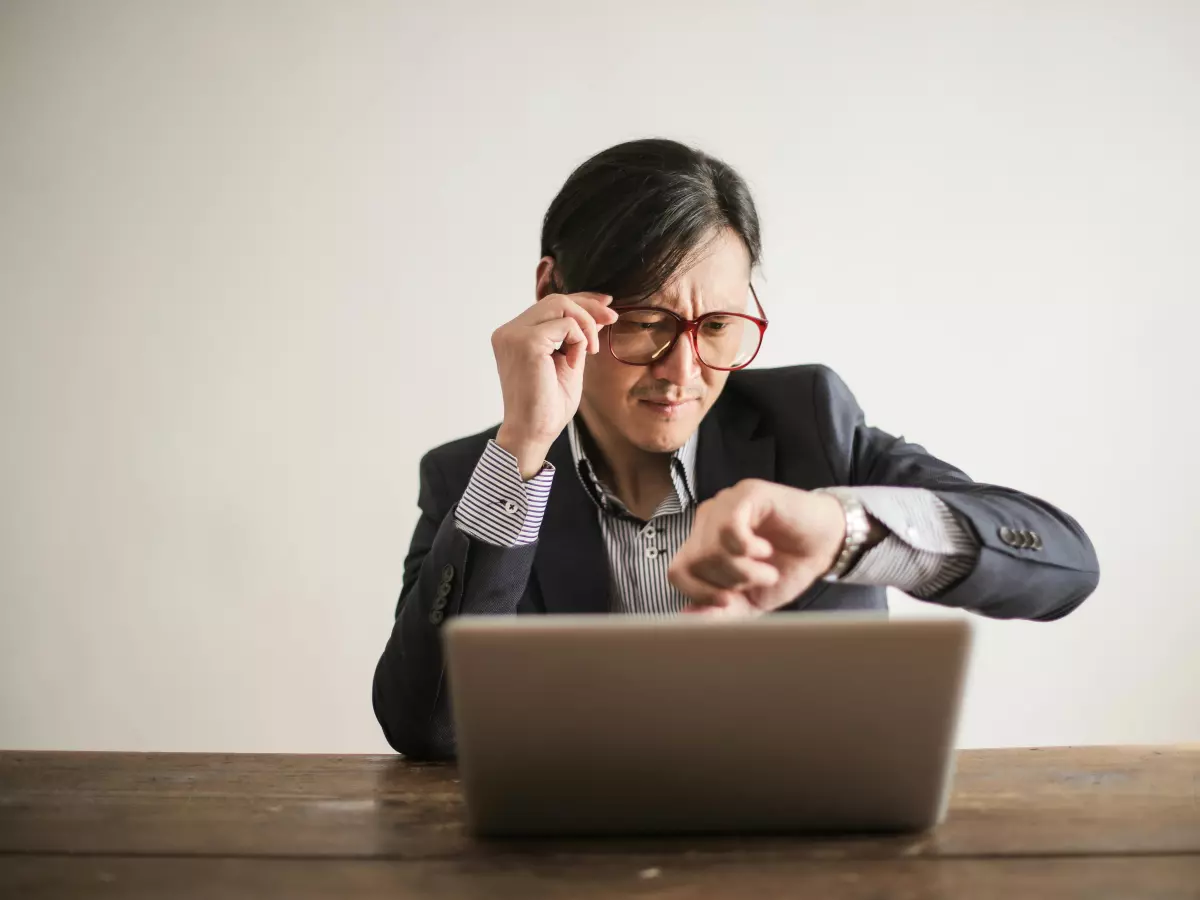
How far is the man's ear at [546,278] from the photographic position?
5.73 feet

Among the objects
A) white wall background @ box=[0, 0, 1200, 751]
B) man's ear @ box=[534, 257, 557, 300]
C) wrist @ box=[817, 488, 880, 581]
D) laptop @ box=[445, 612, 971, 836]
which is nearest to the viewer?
laptop @ box=[445, 612, 971, 836]

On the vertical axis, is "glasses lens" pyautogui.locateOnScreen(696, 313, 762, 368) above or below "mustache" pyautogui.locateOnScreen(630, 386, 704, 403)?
above

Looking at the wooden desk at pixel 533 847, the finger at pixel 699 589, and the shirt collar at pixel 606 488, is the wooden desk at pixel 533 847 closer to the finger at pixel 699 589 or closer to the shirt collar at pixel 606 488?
the finger at pixel 699 589

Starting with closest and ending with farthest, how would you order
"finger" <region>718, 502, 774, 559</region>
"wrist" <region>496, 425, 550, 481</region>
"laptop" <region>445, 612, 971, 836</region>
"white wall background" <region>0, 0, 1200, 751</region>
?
"laptop" <region>445, 612, 971, 836</region> → "finger" <region>718, 502, 774, 559</region> → "wrist" <region>496, 425, 550, 481</region> → "white wall background" <region>0, 0, 1200, 751</region>

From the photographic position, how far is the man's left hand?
3.27 feet

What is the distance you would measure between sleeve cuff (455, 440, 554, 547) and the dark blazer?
17 mm

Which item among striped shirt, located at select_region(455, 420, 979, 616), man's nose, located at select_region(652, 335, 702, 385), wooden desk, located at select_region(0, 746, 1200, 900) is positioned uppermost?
man's nose, located at select_region(652, 335, 702, 385)

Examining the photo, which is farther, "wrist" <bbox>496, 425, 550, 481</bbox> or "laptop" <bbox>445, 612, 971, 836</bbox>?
"wrist" <bbox>496, 425, 550, 481</bbox>

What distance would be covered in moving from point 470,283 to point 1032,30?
1721mm

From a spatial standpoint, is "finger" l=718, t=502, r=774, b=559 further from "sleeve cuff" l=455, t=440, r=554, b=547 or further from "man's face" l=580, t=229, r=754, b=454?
"man's face" l=580, t=229, r=754, b=454

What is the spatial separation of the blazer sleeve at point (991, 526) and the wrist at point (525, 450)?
47 centimetres

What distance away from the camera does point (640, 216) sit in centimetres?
159

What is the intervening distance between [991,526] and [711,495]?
20.8 inches

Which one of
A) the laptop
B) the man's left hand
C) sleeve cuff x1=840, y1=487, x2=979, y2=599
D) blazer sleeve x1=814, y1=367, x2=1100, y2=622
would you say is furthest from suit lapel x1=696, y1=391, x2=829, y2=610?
the laptop
